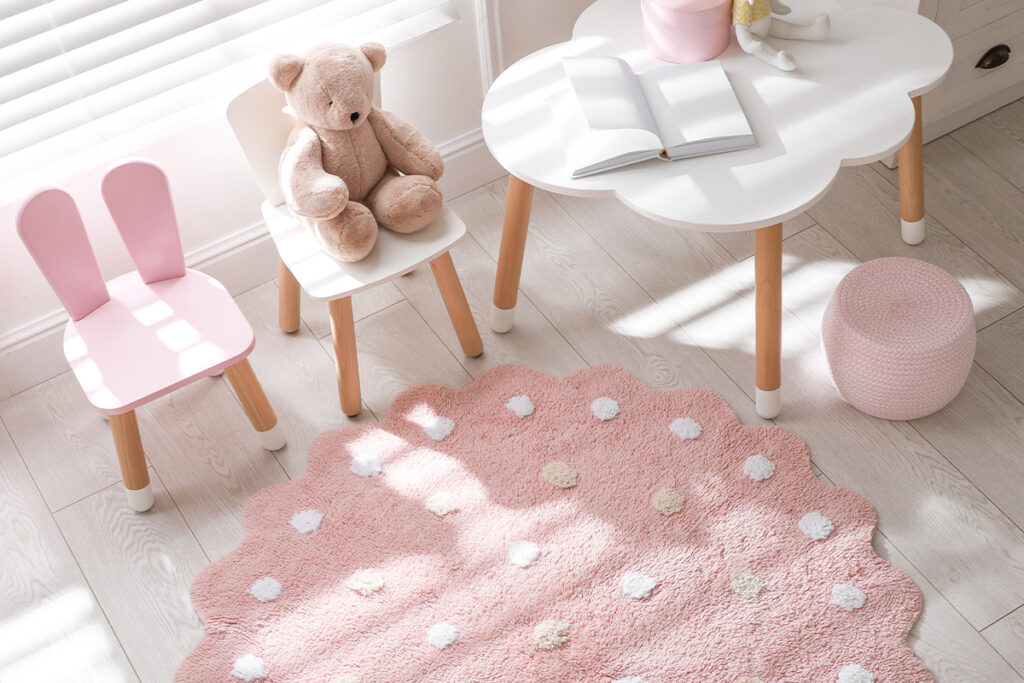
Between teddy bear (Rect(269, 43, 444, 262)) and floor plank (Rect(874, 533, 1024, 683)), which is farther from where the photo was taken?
teddy bear (Rect(269, 43, 444, 262))

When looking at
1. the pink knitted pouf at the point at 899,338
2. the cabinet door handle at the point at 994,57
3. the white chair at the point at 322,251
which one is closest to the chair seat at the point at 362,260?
the white chair at the point at 322,251

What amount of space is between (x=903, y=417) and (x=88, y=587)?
1.54 metres

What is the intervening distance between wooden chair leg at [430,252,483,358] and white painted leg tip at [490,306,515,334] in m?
0.05

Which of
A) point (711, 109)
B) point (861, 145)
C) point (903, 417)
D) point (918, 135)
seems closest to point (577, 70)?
point (711, 109)

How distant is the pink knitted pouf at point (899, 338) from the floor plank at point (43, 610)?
140cm

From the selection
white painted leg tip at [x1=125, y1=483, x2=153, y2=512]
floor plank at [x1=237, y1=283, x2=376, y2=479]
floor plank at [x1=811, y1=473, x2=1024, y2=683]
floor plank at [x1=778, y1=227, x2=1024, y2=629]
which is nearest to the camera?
floor plank at [x1=811, y1=473, x2=1024, y2=683]

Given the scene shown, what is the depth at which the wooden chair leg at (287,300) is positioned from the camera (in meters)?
2.16

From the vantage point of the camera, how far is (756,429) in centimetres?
203

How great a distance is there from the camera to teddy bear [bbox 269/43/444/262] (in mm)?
1872

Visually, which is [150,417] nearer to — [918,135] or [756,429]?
[756,429]

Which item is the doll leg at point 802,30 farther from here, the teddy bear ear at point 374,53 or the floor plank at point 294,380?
the floor plank at point 294,380

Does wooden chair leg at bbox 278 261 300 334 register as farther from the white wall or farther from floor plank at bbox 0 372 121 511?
floor plank at bbox 0 372 121 511

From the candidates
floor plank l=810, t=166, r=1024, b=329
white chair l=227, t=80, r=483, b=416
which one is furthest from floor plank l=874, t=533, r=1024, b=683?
white chair l=227, t=80, r=483, b=416

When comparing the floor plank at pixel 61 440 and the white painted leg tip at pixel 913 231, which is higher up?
the floor plank at pixel 61 440
